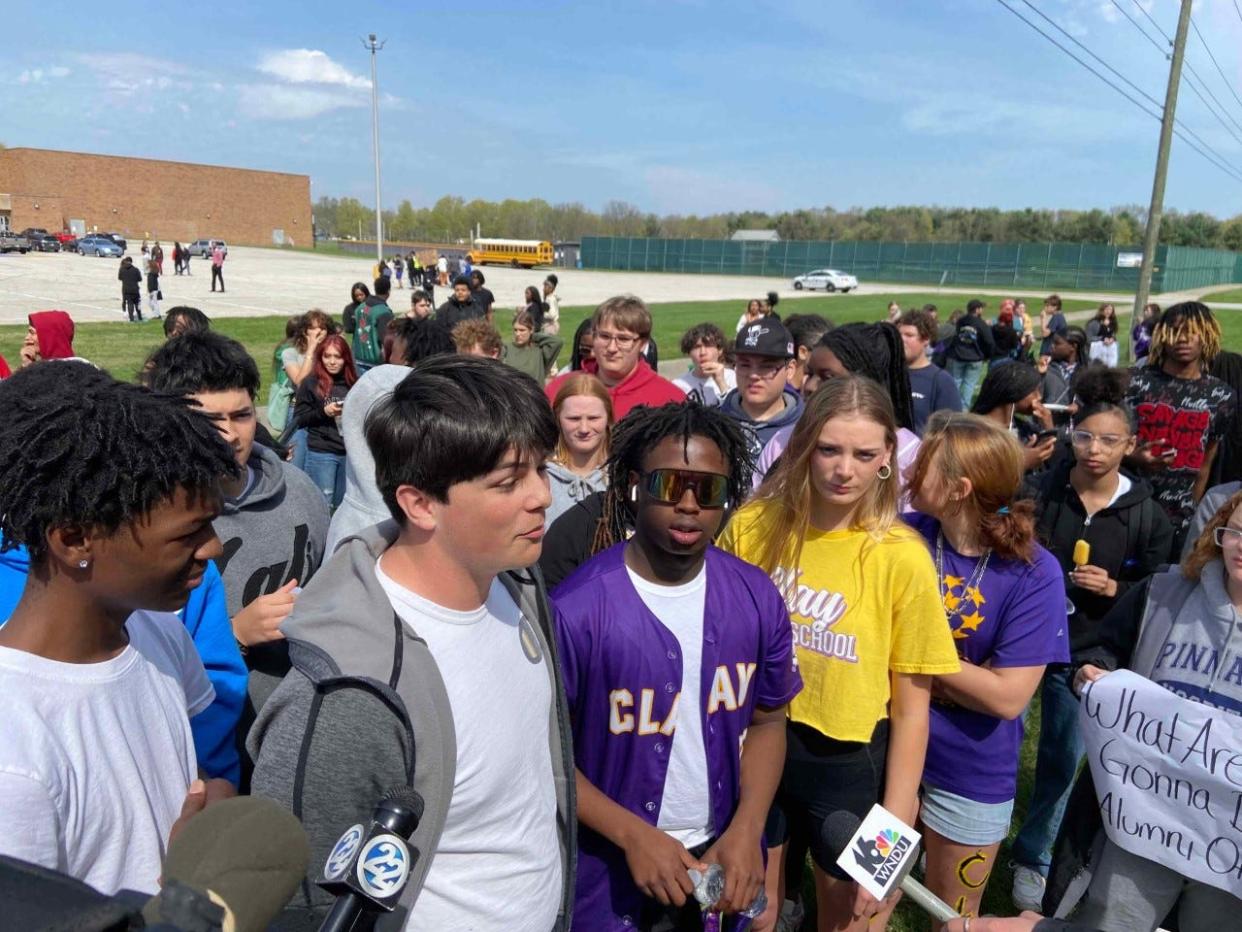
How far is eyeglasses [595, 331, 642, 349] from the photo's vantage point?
16.9ft

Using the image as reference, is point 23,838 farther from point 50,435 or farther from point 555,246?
point 555,246

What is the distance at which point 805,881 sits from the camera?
389 cm

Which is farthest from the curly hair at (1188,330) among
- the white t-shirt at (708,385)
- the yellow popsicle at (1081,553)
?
the white t-shirt at (708,385)

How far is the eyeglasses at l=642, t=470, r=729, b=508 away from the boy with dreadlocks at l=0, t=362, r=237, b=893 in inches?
45.3

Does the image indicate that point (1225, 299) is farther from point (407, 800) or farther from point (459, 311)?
point (407, 800)

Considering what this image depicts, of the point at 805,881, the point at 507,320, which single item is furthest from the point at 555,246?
the point at 805,881

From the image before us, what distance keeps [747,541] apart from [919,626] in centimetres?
62

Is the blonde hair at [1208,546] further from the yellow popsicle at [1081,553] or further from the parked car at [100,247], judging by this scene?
the parked car at [100,247]

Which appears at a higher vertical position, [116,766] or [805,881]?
[116,766]

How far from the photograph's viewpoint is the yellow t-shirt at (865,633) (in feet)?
8.52

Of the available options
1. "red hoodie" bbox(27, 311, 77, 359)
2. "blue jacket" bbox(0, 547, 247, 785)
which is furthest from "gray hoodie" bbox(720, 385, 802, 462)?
"red hoodie" bbox(27, 311, 77, 359)

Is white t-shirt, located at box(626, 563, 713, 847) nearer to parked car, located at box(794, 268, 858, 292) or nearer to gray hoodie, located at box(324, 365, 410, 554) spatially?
gray hoodie, located at box(324, 365, 410, 554)

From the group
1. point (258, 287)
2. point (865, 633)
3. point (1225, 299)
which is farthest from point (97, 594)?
point (1225, 299)

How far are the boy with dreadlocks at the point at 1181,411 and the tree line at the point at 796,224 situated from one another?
83594mm
